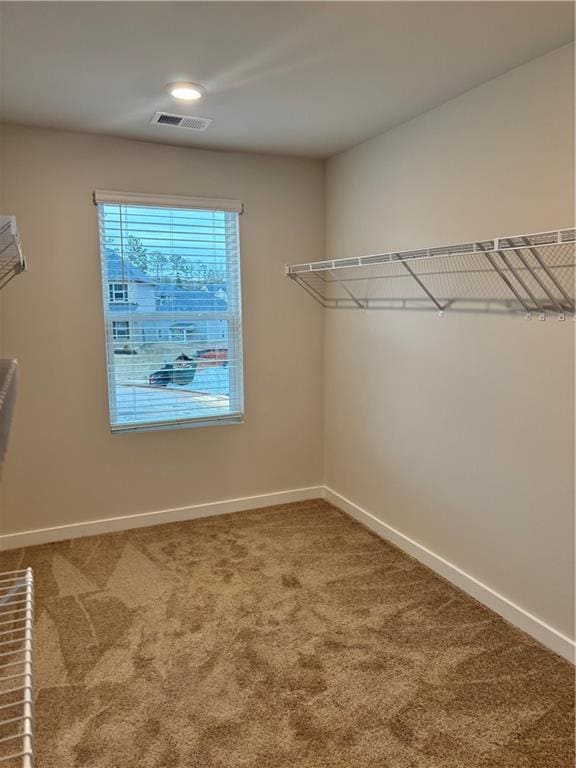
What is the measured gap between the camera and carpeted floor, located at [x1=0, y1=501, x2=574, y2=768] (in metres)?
1.77

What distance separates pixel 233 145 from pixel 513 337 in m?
1.98

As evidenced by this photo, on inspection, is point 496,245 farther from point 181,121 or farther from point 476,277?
point 181,121

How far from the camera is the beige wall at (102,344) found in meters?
3.05

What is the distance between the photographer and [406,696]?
1.98 meters

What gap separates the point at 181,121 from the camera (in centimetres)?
281

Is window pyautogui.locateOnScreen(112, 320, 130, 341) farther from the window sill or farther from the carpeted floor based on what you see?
the carpeted floor

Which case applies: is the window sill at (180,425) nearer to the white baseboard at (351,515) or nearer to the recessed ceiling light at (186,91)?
the white baseboard at (351,515)

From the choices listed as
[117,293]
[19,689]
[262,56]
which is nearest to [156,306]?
[117,293]

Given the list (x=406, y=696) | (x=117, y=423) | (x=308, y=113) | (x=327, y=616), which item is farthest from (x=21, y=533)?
(x=308, y=113)

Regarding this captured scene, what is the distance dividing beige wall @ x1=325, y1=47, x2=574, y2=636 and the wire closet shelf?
0.25ft

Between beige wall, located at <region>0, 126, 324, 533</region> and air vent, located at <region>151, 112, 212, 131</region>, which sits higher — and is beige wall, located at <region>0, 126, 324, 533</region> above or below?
below

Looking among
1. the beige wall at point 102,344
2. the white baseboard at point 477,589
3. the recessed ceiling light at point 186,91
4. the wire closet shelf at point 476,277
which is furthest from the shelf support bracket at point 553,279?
the beige wall at point 102,344

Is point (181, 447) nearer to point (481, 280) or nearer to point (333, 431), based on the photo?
point (333, 431)

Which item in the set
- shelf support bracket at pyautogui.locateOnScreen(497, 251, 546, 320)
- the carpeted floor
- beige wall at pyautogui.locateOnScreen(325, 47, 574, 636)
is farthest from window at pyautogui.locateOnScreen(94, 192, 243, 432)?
shelf support bracket at pyautogui.locateOnScreen(497, 251, 546, 320)
